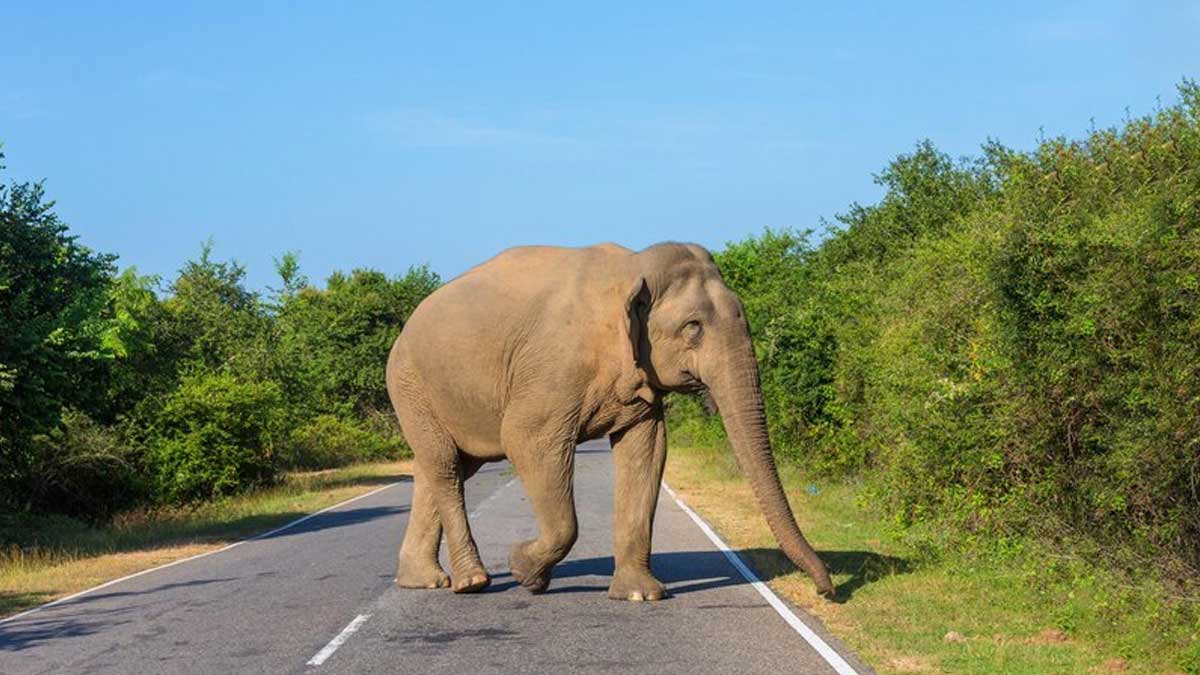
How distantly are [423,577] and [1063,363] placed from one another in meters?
6.59

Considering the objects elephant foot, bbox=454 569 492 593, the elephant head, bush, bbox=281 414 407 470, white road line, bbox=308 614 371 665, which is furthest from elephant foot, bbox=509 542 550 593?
bush, bbox=281 414 407 470

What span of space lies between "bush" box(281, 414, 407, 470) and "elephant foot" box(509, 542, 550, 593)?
30321mm

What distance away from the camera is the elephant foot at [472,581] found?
45.4ft

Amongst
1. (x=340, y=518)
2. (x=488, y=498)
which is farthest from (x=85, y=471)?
(x=488, y=498)

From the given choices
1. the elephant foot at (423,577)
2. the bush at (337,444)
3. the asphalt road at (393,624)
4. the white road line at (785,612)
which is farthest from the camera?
the bush at (337,444)

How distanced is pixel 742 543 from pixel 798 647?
827 cm

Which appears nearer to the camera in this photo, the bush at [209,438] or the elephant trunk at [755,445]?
the elephant trunk at [755,445]

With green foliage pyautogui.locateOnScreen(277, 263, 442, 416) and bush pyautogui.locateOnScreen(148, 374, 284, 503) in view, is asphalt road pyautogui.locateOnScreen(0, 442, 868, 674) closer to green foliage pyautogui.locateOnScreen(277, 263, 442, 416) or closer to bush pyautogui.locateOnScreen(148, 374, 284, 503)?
bush pyautogui.locateOnScreen(148, 374, 284, 503)

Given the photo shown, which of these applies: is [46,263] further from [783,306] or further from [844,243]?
[844,243]

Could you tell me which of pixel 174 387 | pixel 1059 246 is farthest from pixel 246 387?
pixel 1059 246

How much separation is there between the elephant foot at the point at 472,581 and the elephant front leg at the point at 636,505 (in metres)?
1.26

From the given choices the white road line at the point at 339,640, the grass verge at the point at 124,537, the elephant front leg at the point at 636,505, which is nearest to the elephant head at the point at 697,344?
the elephant front leg at the point at 636,505

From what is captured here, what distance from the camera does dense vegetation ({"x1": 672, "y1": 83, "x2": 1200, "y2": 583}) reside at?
10.3 m

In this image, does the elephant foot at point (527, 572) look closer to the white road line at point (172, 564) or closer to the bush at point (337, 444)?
the white road line at point (172, 564)
